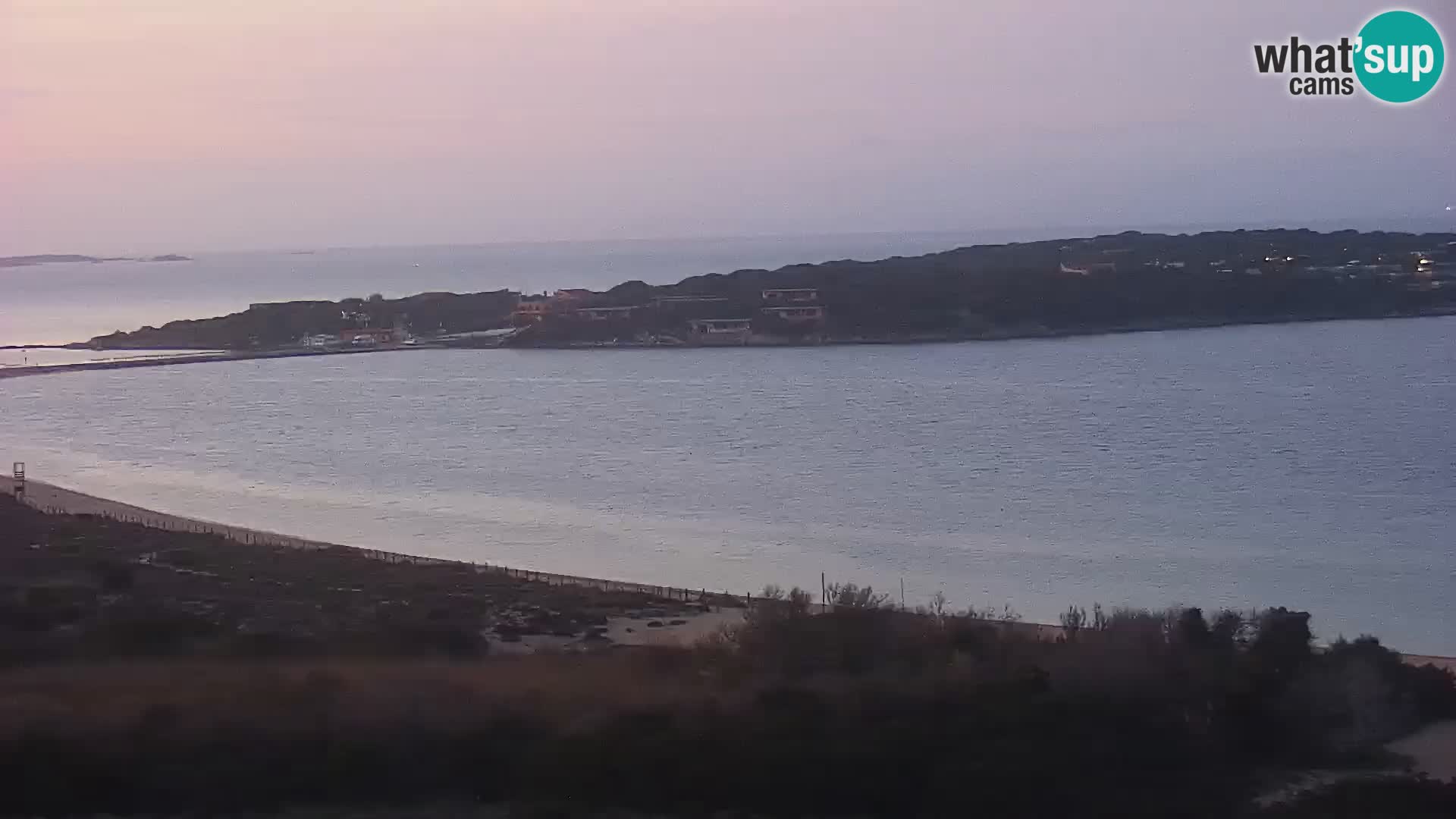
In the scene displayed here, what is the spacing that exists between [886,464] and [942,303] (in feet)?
66.6

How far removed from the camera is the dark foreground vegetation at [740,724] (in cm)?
425

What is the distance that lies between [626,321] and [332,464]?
20.5m

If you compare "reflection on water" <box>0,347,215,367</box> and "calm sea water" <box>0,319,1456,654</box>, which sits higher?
"reflection on water" <box>0,347,215,367</box>

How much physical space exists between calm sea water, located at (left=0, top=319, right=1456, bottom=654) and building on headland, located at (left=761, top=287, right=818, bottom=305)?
18.8ft

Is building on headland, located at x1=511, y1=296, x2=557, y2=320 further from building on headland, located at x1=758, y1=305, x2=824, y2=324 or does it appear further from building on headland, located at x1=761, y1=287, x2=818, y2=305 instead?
building on headland, located at x1=758, y1=305, x2=824, y2=324

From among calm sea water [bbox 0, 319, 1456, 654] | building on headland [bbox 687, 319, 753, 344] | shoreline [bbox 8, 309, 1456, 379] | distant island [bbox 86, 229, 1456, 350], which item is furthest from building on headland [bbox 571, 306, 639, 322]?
calm sea water [bbox 0, 319, 1456, 654]

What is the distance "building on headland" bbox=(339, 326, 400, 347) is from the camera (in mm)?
44719

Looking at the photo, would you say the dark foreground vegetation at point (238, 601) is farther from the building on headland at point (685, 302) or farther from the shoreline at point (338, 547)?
the building on headland at point (685, 302)

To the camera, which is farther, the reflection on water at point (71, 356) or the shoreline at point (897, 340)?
the reflection on water at point (71, 356)

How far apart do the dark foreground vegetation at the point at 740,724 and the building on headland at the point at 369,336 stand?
39.2 meters

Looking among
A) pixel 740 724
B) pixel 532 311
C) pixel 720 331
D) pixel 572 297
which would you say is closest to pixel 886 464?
pixel 740 724

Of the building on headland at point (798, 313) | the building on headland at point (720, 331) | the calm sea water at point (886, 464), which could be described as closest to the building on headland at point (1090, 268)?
the calm sea water at point (886, 464)

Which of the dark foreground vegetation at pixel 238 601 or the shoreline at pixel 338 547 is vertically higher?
the dark foreground vegetation at pixel 238 601

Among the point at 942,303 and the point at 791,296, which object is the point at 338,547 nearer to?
the point at 942,303
